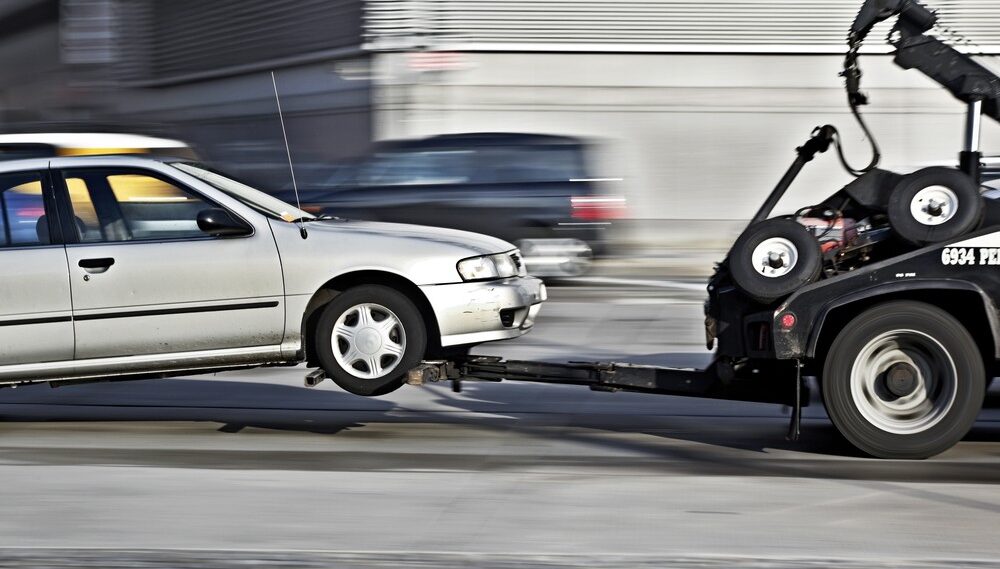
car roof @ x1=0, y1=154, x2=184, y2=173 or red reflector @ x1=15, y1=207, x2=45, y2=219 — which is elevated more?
car roof @ x1=0, y1=154, x2=184, y2=173

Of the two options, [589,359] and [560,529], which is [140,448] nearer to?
[560,529]

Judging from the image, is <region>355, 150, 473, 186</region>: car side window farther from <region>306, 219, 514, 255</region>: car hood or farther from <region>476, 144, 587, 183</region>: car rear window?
<region>306, 219, 514, 255</region>: car hood

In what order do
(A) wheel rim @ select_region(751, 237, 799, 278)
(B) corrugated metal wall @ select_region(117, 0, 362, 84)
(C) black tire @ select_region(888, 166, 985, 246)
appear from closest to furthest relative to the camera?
(C) black tire @ select_region(888, 166, 985, 246)
(A) wheel rim @ select_region(751, 237, 799, 278)
(B) corrugated metal wall @ select_region(117, 0, 362, 84)

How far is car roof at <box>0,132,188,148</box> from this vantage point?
15227 mm

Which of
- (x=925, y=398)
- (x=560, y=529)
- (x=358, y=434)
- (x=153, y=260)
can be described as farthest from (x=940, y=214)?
(x=153, y=260)

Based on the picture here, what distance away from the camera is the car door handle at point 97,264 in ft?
23.4

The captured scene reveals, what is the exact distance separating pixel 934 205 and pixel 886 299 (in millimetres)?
505

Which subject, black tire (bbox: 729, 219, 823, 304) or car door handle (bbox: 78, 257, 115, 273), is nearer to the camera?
black tire (bbox: 729, 219, 823, 304)

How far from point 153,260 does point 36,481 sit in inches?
55.8

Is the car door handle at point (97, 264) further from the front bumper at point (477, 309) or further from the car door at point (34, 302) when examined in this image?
the front bumper at point (477, 309)

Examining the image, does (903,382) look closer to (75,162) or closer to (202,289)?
(202,289)

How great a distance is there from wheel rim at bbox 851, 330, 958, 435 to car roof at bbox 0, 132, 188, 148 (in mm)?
10431

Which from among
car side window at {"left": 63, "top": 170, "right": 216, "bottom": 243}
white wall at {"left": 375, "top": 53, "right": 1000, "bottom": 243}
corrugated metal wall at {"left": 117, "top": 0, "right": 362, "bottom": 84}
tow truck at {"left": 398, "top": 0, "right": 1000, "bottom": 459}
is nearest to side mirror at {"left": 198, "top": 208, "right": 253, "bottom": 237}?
car side window at {"left": 63, "top": 170, "right": 216, "bottom": 243}

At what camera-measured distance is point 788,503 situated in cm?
570
